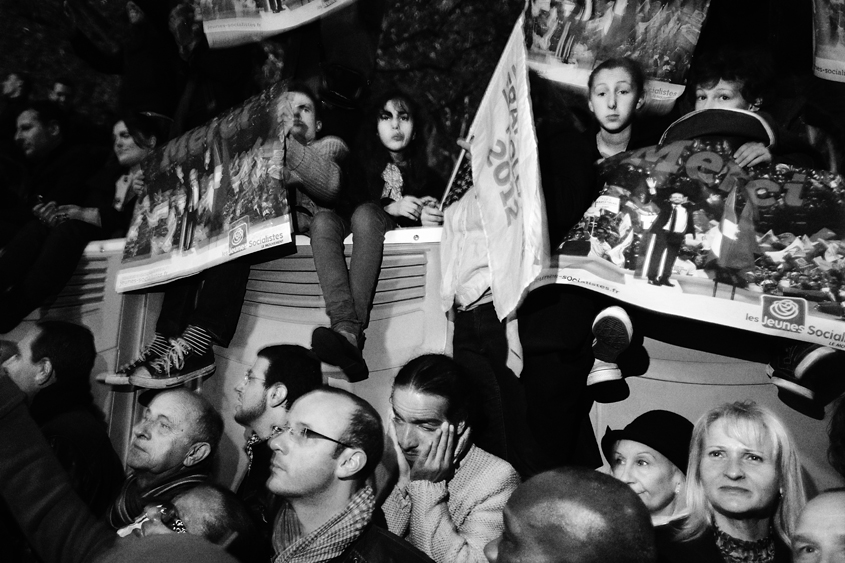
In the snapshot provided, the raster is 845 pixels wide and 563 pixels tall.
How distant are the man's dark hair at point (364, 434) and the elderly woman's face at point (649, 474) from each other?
0.71 metres

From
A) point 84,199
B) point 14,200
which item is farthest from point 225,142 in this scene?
point 14,200

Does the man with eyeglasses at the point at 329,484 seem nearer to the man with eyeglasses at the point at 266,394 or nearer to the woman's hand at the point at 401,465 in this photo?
the woman's hand at the point at 401,465

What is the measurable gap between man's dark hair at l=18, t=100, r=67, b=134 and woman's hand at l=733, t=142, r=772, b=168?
3.60 m

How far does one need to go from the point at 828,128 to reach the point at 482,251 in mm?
1240

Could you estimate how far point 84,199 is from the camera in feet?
13.9

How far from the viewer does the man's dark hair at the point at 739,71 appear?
281 centimetres

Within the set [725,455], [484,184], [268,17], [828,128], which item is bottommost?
[725,455]

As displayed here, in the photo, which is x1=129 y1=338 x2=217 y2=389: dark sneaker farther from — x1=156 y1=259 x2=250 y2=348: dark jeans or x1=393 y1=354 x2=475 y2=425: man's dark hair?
x1=393 y1=354 x2=475 y2=425: man's dark hair

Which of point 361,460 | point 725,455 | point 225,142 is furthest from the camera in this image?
point 225,142

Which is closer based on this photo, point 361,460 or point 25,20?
point 361,460

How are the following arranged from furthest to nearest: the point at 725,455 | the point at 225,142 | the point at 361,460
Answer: the point at 225,142, the point at 361,460, the point at 725,455

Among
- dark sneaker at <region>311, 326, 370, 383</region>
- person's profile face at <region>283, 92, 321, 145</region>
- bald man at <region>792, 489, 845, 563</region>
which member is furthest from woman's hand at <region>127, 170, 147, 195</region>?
bald man at <region>792, 489, 845, 563</region>

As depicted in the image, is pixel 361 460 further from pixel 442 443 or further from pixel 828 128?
pixel 828 128

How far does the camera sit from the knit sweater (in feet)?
7.54
